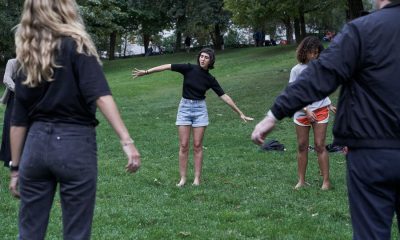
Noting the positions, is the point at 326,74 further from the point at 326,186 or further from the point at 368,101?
the point at 326,186

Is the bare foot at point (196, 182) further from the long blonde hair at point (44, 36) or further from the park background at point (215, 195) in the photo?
the long blonde hair at point (44, 36)

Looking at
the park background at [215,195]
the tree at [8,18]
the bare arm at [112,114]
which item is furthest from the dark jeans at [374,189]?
the tree at [8,18]

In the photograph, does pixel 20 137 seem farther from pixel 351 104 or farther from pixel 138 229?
pixel 138 229

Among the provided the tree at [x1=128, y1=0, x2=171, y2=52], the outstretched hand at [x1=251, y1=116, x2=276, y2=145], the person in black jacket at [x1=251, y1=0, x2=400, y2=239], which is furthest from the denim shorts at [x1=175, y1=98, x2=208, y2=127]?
the tree at [x1=128, y1=0, x2=171, y2=52]

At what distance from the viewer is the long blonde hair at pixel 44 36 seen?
11.8 feet

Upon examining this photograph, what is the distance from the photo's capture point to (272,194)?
317 inches

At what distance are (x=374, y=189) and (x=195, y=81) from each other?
17.8 feet

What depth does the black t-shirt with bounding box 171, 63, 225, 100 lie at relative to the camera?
8.60 m

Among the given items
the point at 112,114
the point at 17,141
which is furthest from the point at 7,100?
the point at 112,114

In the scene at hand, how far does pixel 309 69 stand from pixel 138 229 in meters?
3.54

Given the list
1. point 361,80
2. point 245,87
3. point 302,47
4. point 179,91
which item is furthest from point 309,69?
point 179,91

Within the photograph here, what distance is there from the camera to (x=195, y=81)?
8.62m

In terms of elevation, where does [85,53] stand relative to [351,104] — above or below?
above

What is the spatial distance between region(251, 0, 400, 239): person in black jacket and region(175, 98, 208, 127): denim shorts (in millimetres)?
5131
